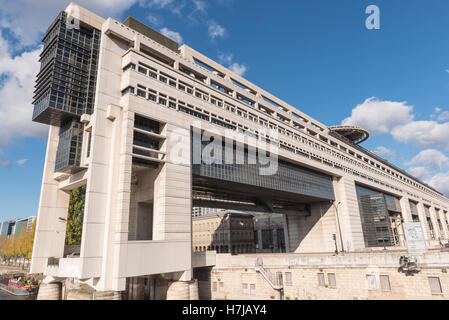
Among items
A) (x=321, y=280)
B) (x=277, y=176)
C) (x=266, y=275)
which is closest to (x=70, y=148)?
(x=266, y=275)

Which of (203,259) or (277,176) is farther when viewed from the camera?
(277,176)

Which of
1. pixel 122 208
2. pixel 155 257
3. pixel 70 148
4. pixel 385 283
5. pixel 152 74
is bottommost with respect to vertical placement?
pixel 385 283

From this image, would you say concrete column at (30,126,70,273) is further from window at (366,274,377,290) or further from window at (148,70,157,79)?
window at (366,274,377,290)

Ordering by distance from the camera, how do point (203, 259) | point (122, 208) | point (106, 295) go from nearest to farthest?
point (106, 295), point (122, 208), point (203, 259)

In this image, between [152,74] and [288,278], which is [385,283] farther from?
[152,74]

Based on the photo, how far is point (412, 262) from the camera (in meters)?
25.1

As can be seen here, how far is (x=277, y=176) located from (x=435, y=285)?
2961cm

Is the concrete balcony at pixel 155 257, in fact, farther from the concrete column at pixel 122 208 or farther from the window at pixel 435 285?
the window at pixel 435 285

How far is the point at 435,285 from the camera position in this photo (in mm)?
24312

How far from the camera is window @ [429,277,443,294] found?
24.1 metres

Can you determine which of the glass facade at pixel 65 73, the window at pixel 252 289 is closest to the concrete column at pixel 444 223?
the window at pixel 252 289

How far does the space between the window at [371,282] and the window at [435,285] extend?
4475 mm

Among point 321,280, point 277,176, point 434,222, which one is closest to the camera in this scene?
point 321,280

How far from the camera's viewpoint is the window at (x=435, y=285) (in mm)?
24078
